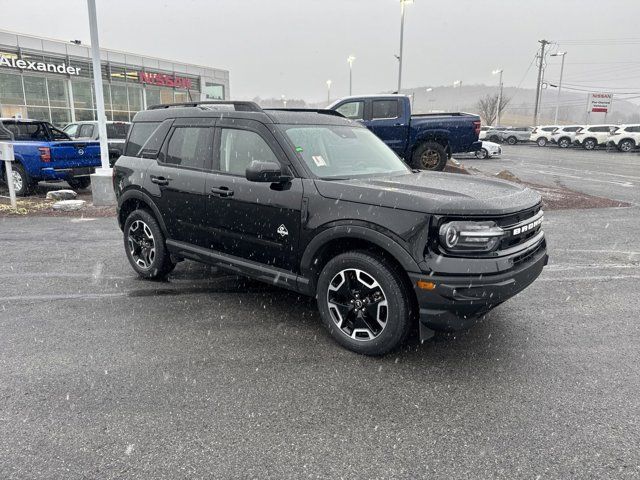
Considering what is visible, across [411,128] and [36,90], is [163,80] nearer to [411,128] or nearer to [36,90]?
[36,90]

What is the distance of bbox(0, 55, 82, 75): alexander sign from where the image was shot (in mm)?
26312

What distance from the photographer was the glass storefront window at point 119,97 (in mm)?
33188

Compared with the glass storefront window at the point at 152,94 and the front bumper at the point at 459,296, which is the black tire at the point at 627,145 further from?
the front bumper at the point at 459,296

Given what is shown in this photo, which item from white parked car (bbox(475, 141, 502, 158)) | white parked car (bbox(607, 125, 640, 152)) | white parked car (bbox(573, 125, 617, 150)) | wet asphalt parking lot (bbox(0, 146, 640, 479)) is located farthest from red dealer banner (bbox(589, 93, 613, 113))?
wet asphalt parking lot (bbox(0, 146, 640, 479))

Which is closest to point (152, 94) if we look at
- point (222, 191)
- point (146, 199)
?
point (146, 199)

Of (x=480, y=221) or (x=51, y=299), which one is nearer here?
(x=480, y=221)

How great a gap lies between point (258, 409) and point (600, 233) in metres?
7.20

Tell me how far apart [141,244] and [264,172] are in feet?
7.87

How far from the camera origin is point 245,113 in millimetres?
4352

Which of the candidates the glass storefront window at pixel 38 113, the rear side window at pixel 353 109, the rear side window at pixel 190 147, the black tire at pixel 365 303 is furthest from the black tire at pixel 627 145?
the glass storefront window at pixel 38 113

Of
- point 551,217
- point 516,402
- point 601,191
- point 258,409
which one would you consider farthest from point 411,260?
point 601,191

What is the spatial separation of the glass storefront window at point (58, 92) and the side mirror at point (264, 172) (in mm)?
31458

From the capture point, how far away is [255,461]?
8.10 feet

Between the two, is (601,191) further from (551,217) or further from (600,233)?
(600,233)
